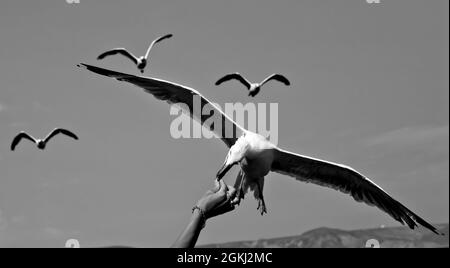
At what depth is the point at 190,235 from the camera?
246 cm

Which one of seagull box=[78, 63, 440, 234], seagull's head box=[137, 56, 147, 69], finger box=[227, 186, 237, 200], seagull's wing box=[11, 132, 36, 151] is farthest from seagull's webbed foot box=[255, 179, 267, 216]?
seagull's wing box=[11, 132, 36, 151]

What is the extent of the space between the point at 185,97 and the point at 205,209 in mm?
5881

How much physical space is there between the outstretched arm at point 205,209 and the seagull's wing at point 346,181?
6.06 meters

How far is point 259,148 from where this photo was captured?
8.09 metres

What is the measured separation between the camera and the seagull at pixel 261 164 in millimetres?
8070

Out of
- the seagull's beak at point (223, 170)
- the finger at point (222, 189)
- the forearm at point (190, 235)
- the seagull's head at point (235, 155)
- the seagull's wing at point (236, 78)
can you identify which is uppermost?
the seagull's wing at point (236, 78)

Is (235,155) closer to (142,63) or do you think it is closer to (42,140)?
(142,63)

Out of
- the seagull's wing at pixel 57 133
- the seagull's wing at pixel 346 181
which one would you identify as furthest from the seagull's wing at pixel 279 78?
the seagull's wing at pixel 57 133

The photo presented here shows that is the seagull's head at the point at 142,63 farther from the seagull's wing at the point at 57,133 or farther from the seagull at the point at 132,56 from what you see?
the seagull's wing at the point at 57,133

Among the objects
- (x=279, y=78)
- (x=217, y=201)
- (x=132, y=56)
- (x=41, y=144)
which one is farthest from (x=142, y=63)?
(x=217, y=201)
